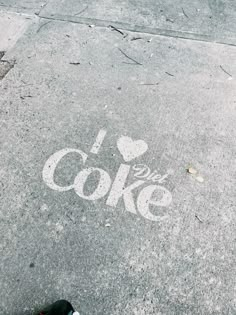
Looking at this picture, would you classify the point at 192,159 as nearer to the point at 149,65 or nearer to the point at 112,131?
the point at 112,131

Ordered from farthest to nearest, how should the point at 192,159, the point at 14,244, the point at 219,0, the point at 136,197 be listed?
the point at 219,0 → the point at 192,159 → the point at 136,197 → the point at 14,244

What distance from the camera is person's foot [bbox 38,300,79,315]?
2285 mm

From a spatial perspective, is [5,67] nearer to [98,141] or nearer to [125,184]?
[98,141]

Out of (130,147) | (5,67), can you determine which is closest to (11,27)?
(5,67)

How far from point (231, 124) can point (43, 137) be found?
1836 millimetres

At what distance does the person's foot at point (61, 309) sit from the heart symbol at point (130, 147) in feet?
4.61

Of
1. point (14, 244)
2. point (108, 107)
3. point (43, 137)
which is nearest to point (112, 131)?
point (108, 107)

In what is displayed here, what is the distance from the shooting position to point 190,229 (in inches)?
116

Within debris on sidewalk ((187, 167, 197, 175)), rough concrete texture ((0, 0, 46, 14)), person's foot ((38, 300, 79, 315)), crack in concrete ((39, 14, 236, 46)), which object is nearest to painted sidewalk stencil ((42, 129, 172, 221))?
debris on sidewalk ((187, 167, 197, 175))

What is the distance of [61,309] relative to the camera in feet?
7.57

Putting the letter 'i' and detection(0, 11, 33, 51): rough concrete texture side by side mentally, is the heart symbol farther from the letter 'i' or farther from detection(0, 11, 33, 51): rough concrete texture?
detection(0, 11, 33, 51): rough concrete texture

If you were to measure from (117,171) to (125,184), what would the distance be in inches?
6.1

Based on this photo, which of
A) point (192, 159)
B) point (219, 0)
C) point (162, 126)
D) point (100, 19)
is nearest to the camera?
point (192, 159)

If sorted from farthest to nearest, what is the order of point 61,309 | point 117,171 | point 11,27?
point 11,27 < point 117,171 < point 61,309
